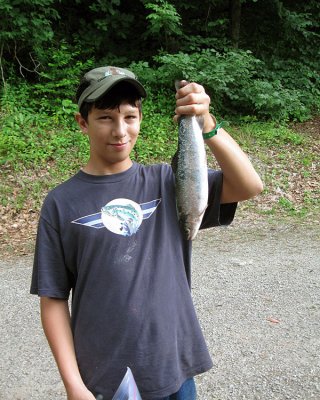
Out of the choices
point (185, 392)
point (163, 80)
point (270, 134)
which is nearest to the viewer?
point (185, 392)

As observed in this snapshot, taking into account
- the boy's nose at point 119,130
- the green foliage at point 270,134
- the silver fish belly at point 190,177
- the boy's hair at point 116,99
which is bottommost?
the green foliage at point 270,134

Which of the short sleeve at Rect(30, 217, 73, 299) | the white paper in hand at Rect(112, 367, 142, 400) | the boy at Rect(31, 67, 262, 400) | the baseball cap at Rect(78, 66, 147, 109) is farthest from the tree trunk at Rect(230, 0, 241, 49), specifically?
the white paper in hand at Rect(112, 367, 142, 400)

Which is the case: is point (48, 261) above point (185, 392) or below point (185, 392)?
above

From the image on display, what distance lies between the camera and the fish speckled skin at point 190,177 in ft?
5.31

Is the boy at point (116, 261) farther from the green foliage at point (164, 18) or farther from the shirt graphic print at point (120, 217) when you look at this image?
the green foliage at point (164, 18)

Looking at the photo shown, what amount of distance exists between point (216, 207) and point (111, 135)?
1.67 feet

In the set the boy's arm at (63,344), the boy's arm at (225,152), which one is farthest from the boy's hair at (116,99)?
the boy's arm at (63,344)

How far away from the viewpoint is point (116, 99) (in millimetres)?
1667

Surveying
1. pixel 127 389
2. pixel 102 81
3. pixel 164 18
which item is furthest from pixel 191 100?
pixel 164 18

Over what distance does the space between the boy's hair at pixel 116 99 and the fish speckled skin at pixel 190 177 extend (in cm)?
21

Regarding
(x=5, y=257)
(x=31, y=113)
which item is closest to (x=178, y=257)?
(x=5, y=257)

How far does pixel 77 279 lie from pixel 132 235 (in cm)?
26

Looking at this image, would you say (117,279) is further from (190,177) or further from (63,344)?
(190,177)

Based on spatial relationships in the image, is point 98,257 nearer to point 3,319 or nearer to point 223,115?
point 3,319
